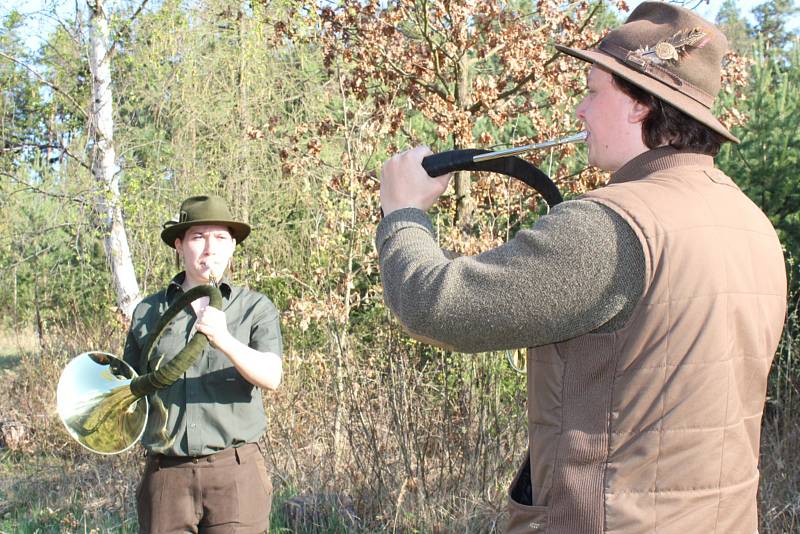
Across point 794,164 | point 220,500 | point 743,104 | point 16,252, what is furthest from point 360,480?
point 16,252

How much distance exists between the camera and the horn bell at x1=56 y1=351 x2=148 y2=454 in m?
3.03

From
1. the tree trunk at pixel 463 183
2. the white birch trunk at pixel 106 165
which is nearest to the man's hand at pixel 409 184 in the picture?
the tree trunk at pixel 463 183

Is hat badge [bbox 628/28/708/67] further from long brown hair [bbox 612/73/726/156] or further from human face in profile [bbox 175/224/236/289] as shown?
human face in profile [bbox 175/224/236/289]

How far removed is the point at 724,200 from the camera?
161 cm

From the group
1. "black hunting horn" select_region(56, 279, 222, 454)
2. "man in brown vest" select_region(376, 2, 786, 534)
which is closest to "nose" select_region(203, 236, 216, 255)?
"black hunting horn" select_region(56, 279, 222, 454)

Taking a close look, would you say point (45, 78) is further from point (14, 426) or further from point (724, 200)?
point (724, 200)

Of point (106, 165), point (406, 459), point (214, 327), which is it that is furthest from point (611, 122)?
point (106, 165)

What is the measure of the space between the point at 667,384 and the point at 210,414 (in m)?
2.00

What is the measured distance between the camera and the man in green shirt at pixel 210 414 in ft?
9.96

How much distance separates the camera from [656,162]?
5.40 feet

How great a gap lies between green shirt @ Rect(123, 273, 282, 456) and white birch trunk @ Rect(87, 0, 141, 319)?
201 inches

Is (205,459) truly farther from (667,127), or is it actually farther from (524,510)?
(667,127)

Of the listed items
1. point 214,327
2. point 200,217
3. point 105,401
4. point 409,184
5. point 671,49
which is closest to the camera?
point 671,49

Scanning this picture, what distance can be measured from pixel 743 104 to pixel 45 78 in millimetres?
6938
